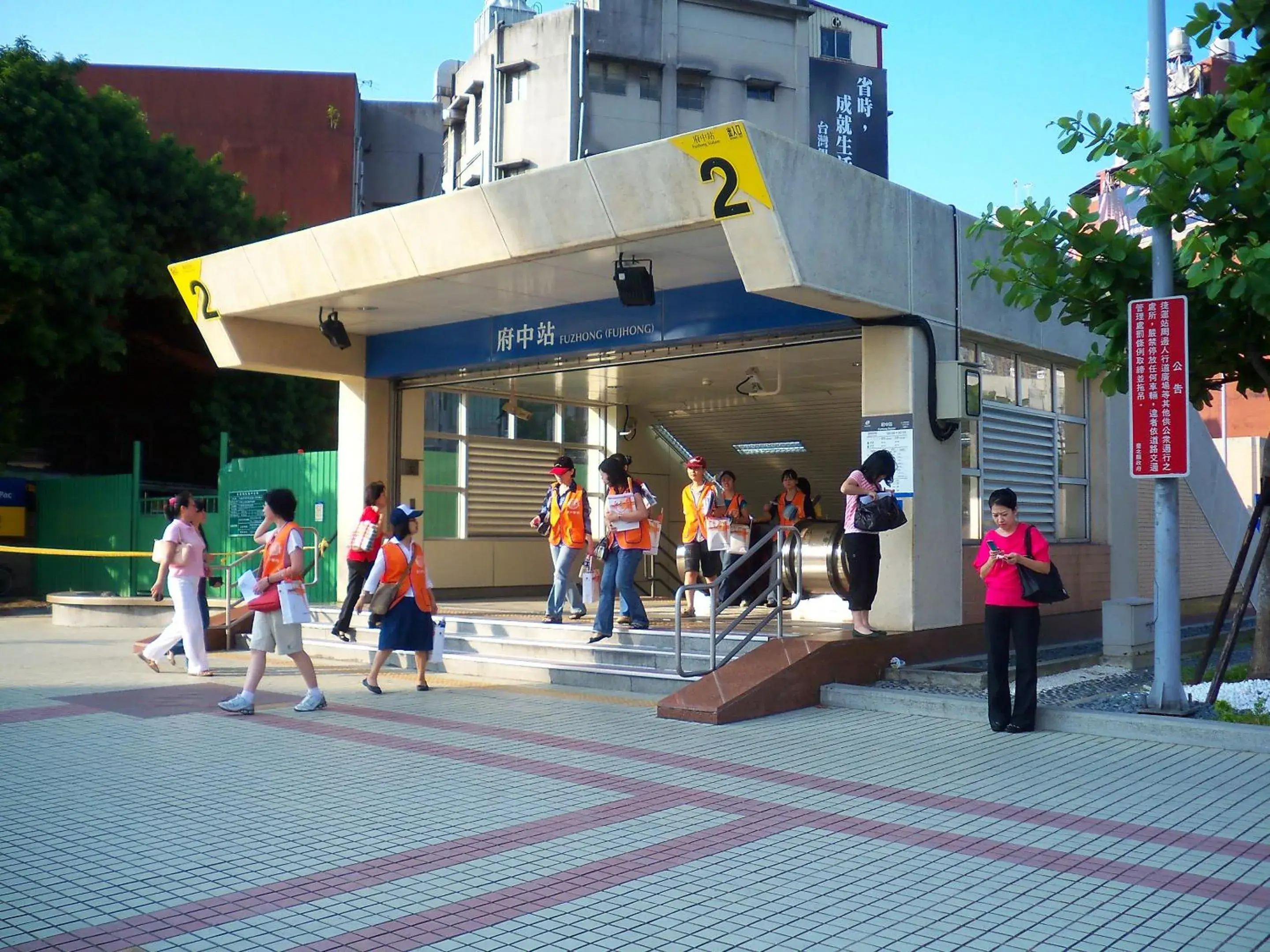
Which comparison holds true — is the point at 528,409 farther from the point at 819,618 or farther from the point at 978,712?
the point at 978,712

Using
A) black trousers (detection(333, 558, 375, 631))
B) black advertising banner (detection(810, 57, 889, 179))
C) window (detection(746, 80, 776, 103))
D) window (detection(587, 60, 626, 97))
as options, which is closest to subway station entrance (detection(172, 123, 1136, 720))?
black trousers (detection(333, 558, 375, 631))

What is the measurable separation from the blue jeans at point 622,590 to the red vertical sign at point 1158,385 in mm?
4686

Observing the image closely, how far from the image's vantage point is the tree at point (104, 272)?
2123 centimetres

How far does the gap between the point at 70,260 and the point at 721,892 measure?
19.8 meters

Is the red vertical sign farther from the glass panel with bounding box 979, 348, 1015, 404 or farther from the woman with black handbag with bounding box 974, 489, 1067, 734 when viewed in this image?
the glass panel with bounding box 979, 348, 1015, 404

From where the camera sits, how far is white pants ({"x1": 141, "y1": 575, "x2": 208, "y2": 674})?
38.7 ft

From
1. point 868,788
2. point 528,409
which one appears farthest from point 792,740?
point 528,409

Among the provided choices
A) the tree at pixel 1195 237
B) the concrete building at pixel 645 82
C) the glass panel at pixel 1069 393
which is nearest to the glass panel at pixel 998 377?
the glass panel at pixel 1069 393

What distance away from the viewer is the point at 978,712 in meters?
9.12

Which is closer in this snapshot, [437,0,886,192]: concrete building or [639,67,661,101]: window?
[437,0,886,192]: concrete building

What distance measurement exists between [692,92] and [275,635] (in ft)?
153

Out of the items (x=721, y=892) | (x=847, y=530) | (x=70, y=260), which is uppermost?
(x=70, y=260)

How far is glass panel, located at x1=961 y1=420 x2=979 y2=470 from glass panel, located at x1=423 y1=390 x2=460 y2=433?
7229mm

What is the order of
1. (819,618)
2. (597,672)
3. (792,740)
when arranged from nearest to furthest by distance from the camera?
(792,740), (597,672), (819,618)
